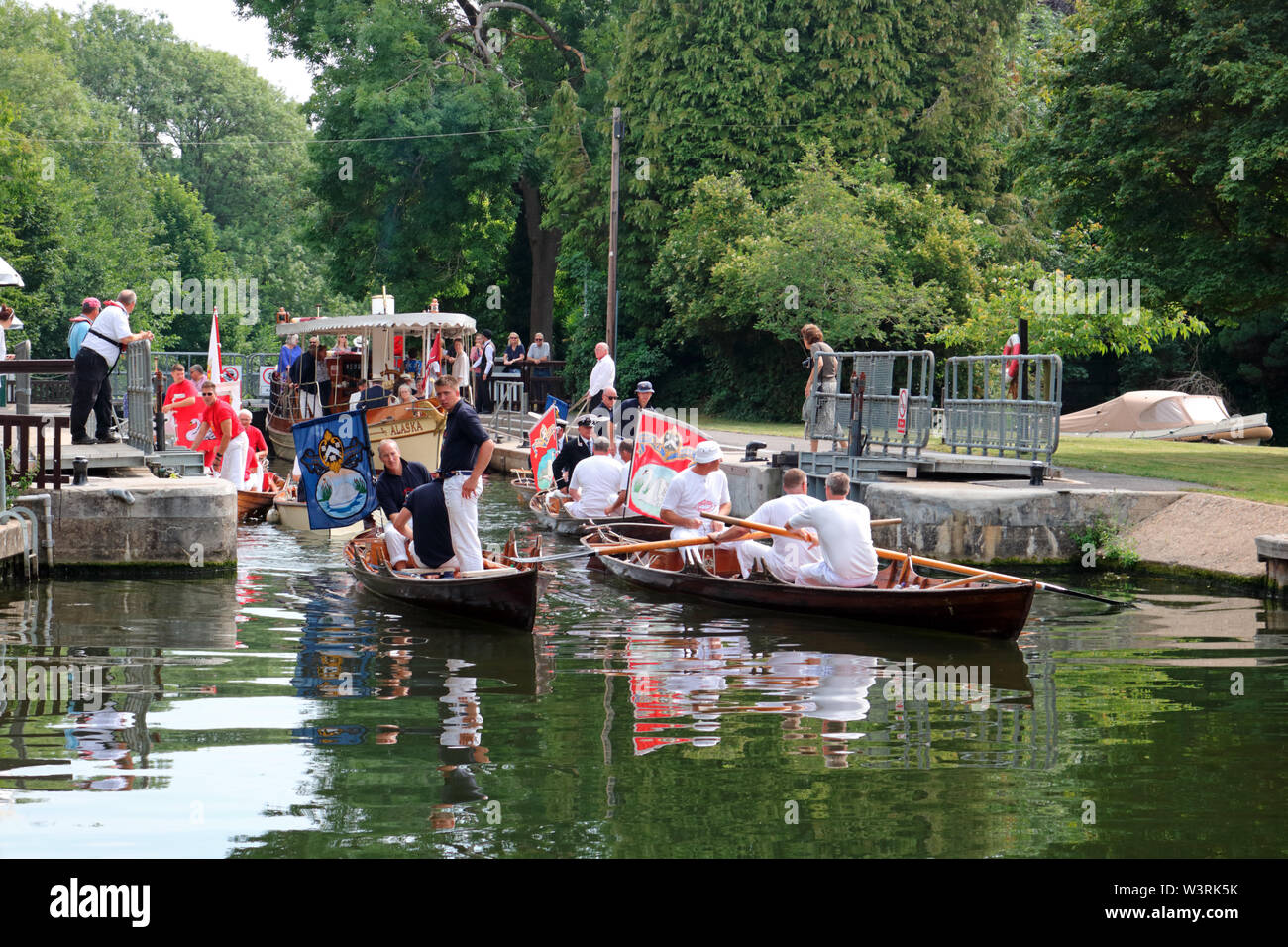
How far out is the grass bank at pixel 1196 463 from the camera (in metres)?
18.5

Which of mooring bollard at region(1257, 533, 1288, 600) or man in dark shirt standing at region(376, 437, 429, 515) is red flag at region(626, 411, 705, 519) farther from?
mooring bollard at region(1257, 533, 1288, 600)

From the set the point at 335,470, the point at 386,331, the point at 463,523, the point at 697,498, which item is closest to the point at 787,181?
the point at 386,331

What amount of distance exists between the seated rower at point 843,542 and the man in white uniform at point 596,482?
5.88m

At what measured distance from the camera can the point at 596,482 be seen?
18609mm

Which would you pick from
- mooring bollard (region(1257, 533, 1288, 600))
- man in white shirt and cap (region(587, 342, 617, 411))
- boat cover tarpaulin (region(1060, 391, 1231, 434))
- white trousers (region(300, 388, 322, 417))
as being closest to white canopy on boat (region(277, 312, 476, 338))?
white trousers (region(300, 388, 322, 417))

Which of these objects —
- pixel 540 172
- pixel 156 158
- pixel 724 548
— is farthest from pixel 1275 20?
pixel 156 158

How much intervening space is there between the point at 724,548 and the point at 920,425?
524 centimetres

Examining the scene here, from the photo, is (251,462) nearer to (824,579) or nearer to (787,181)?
(824,579)

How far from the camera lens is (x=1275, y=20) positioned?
20.5 metres

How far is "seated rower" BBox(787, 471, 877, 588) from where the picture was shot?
12.5m

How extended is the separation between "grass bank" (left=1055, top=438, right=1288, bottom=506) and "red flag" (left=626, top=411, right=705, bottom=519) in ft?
20.8

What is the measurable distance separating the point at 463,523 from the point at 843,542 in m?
3.22

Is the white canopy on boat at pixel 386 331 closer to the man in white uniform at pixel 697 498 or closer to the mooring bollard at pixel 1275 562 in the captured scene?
the man in white uniform at pixel 697 498

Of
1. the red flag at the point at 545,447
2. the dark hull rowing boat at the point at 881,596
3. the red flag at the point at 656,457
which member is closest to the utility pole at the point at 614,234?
the red flag at the point at 545,447
